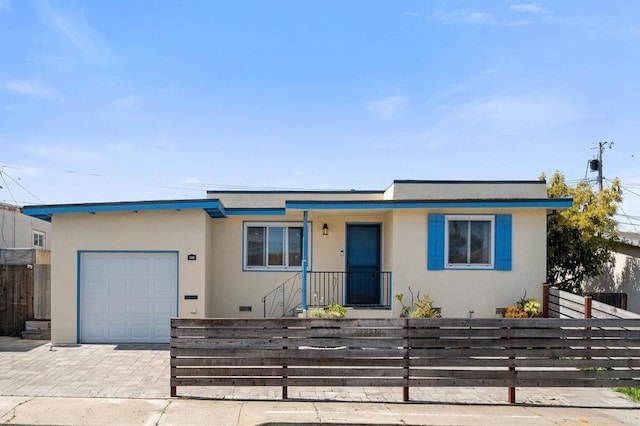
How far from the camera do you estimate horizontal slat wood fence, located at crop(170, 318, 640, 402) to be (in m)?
5.99

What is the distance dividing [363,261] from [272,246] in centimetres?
241

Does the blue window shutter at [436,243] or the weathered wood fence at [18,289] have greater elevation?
the blue window shutter at [436,243]

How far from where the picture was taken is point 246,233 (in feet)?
38.2

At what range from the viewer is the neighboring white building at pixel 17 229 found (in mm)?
16219

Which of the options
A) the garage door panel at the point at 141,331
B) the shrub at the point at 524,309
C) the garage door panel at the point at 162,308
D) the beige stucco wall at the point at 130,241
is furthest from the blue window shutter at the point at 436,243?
the garage door panel at the point at 141,331

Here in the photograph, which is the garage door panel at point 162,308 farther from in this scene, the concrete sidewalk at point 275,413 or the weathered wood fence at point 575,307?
the weathered wood fence at point 575,307

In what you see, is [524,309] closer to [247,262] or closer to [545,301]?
[545,301]

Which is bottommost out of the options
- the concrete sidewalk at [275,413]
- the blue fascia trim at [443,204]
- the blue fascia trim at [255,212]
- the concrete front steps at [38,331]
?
the concrete front steps at [38,331]

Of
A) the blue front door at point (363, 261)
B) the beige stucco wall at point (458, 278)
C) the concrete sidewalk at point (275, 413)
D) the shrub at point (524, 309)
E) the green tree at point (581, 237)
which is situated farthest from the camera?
the green tree at point (581, 237)

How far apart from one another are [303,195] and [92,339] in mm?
6060

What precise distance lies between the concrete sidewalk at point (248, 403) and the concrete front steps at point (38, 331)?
2269 millimetres

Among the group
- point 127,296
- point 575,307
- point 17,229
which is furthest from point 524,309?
point 17,229

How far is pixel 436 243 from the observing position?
402 inches

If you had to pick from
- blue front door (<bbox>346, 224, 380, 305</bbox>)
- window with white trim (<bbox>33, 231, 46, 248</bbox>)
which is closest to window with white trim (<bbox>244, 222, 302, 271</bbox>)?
blue front door (<bbox>346, 224, 380, 305</bbox>)
